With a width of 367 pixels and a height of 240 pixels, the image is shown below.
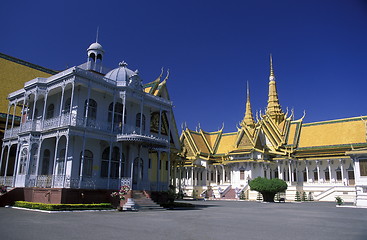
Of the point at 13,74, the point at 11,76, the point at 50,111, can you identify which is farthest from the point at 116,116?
the point at 13,74

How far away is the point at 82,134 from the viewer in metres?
18.0

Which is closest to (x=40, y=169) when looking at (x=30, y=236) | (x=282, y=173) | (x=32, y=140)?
(x=32, y=140)

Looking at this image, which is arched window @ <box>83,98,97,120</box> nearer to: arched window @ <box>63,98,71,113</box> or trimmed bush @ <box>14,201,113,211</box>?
arched window @ <box>63,98,71,113</box>

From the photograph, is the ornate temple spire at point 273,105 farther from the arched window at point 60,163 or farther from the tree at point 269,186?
the arched window at point 60,163

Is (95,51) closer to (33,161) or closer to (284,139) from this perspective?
(33,161)

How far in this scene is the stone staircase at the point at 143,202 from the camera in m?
18.2

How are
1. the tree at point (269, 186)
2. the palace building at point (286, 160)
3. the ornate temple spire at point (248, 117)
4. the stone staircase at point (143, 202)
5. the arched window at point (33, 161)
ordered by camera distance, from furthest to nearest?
the ornate temple spire at point (248, 117)
the palace building at point (286, 160)
the tree at point (269, 186)
the arched window at point (33, 161)
the stone staircase at point (143, 202)

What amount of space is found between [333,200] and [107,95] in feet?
104

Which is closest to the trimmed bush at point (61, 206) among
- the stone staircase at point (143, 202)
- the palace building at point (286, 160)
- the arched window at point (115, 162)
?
the stone staircase at point (143, 202)

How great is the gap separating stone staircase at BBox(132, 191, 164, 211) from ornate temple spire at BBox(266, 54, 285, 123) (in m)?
40.0

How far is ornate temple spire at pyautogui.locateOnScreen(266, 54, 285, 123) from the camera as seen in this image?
5491 centimetres

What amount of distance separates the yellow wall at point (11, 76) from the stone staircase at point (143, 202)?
14.0 metres

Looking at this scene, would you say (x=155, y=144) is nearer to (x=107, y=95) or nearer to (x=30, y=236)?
(x=107, y=95)

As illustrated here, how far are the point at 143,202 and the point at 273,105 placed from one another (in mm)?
42187
